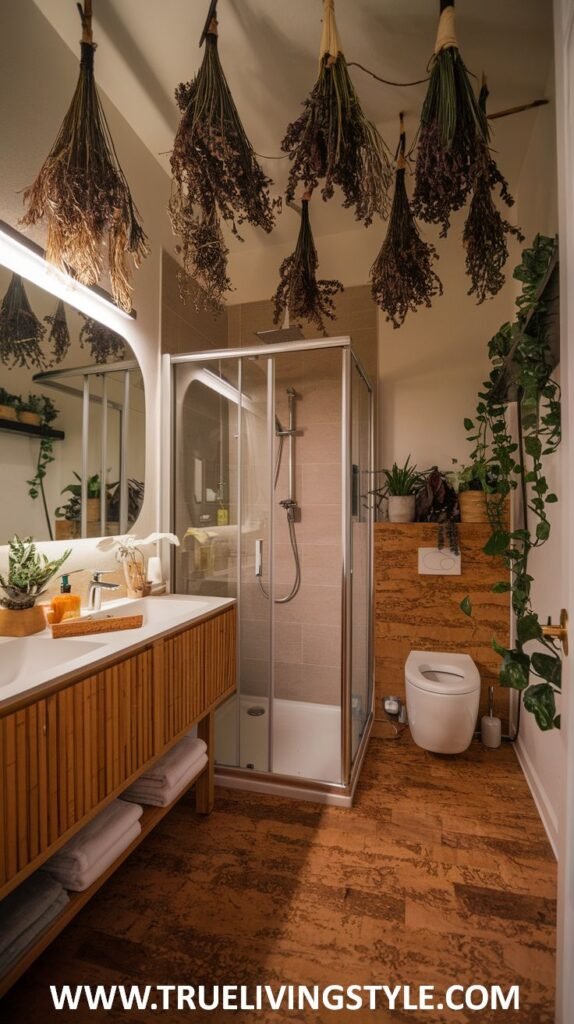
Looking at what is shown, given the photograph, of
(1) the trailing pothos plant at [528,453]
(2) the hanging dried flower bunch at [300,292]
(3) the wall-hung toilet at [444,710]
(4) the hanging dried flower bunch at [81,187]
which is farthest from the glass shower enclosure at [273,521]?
(4) the hanging dried flower bunch at [81,187]

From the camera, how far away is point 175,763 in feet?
5.54

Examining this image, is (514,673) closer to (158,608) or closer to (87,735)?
(87,735)

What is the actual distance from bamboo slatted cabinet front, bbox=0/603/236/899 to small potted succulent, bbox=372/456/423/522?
1.44 m

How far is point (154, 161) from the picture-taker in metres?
2.32

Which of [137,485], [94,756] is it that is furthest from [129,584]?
[94,756]

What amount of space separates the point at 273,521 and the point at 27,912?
5.39ft

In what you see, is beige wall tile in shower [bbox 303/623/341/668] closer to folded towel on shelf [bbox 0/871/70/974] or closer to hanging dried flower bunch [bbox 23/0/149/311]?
folded towel on shelf [bbox 0/871/70/974]

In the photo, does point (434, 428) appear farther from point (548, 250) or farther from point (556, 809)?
point (556, 809)

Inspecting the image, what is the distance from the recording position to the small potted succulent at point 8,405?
1482 mm

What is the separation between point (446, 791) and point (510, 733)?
2.29ft

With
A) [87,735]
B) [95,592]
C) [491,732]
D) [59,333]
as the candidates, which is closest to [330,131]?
[59,333]

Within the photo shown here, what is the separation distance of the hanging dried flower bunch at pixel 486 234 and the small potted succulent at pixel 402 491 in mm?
1284
